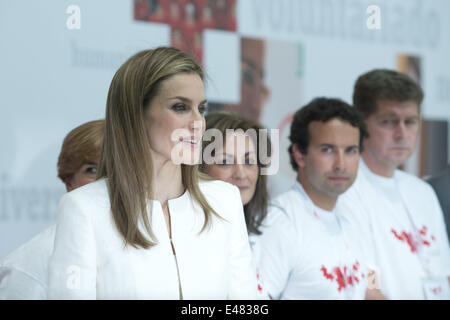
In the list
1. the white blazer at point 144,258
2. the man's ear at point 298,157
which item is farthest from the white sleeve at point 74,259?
the man's ear at point 298,157

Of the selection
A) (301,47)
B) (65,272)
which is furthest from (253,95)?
(65,272)

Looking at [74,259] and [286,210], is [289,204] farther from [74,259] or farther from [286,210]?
[74,259]

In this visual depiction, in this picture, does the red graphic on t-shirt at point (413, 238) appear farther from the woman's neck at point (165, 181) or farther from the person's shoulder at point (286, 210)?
the woman's neck at point (165, 181)

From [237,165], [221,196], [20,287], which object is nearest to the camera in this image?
[221,196]

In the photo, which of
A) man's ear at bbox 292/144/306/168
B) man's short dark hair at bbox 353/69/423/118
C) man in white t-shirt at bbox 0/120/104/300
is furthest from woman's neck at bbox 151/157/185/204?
man's short dark hair at bbox 353/69/423/118

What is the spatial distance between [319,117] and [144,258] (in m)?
1.54

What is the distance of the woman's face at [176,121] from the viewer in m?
1.76

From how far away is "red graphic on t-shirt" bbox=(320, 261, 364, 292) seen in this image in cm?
269

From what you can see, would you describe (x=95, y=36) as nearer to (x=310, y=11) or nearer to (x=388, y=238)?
(x=310, y=11)

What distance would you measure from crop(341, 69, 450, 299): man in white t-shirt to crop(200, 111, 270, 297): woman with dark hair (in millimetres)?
649

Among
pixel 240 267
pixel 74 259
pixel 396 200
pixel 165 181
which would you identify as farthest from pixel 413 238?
pixel 74 259

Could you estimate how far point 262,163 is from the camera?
2.81 meters

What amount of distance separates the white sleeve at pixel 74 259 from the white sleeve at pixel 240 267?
407mm

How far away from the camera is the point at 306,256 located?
2.68m
